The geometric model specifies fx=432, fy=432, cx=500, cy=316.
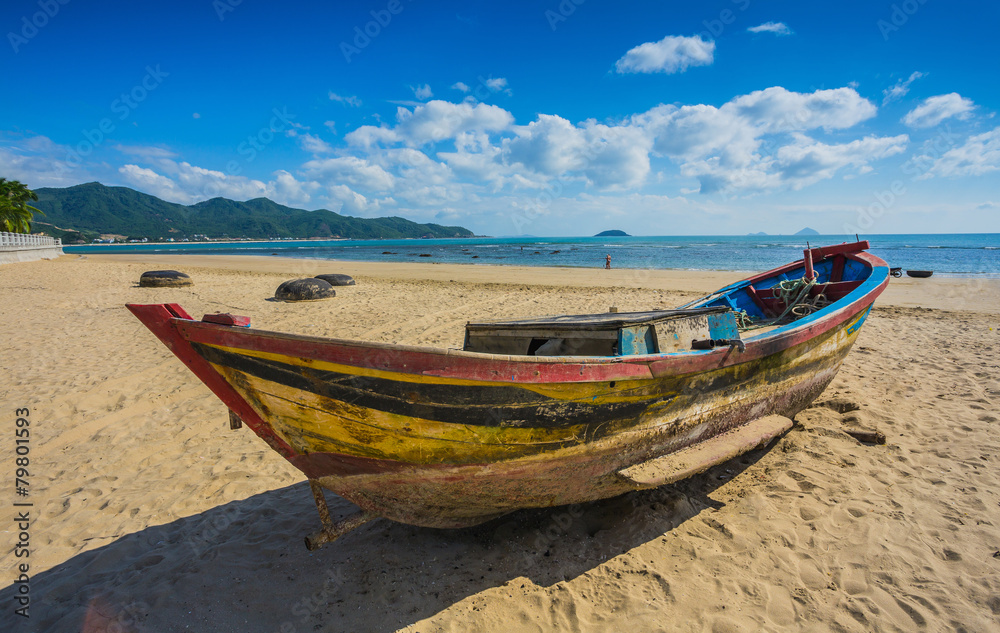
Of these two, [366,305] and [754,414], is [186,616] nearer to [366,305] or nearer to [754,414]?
[754,414]

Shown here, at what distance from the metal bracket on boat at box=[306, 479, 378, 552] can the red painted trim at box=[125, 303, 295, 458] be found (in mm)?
322

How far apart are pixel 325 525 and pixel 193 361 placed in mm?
1328

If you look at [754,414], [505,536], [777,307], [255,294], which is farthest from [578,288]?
[505,536]

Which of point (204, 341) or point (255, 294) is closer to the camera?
point (204, 341)

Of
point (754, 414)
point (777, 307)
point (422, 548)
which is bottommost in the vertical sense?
point (422, 548)

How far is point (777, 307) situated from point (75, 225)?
21286cm

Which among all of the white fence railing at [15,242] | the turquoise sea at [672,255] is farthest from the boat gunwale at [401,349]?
the white fence railing at [15,242]

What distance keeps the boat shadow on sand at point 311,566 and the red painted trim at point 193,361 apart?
0.89 m

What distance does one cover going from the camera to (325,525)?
112 inches

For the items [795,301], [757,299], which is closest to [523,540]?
[795,301]

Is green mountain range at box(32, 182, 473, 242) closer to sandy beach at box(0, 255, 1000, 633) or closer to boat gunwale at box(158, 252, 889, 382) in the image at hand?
sandy beach at box(0, 255, 1000, 633)

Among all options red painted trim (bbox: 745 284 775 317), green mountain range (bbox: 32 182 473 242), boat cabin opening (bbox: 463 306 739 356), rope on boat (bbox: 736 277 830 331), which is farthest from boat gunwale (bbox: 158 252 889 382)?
green mountain range (bbox: 32 182 473 242)

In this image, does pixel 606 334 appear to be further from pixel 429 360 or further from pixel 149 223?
pixel 149 223

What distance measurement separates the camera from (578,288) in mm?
16812
